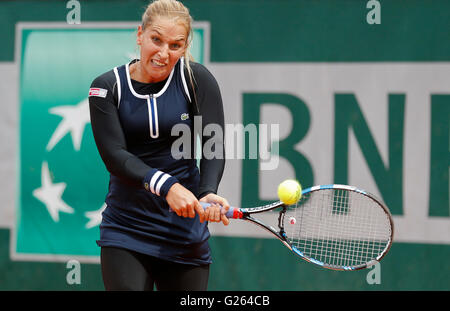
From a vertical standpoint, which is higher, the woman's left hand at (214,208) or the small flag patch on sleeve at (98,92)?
the small flag patch on sleeve at (98,92)

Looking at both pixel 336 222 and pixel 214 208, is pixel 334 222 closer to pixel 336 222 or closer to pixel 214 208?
pixel 336 222

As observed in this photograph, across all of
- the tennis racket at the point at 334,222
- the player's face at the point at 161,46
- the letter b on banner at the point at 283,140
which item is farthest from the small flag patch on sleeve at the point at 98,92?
the letter b on banner at the point at 283,140

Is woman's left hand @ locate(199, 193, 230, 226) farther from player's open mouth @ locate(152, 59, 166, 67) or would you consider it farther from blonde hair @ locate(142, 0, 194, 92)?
blonde hair @ locate(142, 0, 194, 92)

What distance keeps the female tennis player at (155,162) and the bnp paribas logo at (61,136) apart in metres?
1.76

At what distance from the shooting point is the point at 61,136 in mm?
3693

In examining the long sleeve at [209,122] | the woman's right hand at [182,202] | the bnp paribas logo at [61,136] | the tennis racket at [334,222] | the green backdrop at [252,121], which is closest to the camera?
the woman's right hand at [182,202]

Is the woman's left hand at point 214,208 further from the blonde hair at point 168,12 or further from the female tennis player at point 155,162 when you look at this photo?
the blonde hair at point 168,12

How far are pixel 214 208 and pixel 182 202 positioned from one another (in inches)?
4.7

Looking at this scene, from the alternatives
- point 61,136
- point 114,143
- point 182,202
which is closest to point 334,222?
point 182,202

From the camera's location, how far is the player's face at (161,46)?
1820 mm

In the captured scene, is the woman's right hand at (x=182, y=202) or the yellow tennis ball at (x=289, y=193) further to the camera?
the yellow tennis ball at (x=289, y=193)

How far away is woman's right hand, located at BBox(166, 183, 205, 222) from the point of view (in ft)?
5.82
